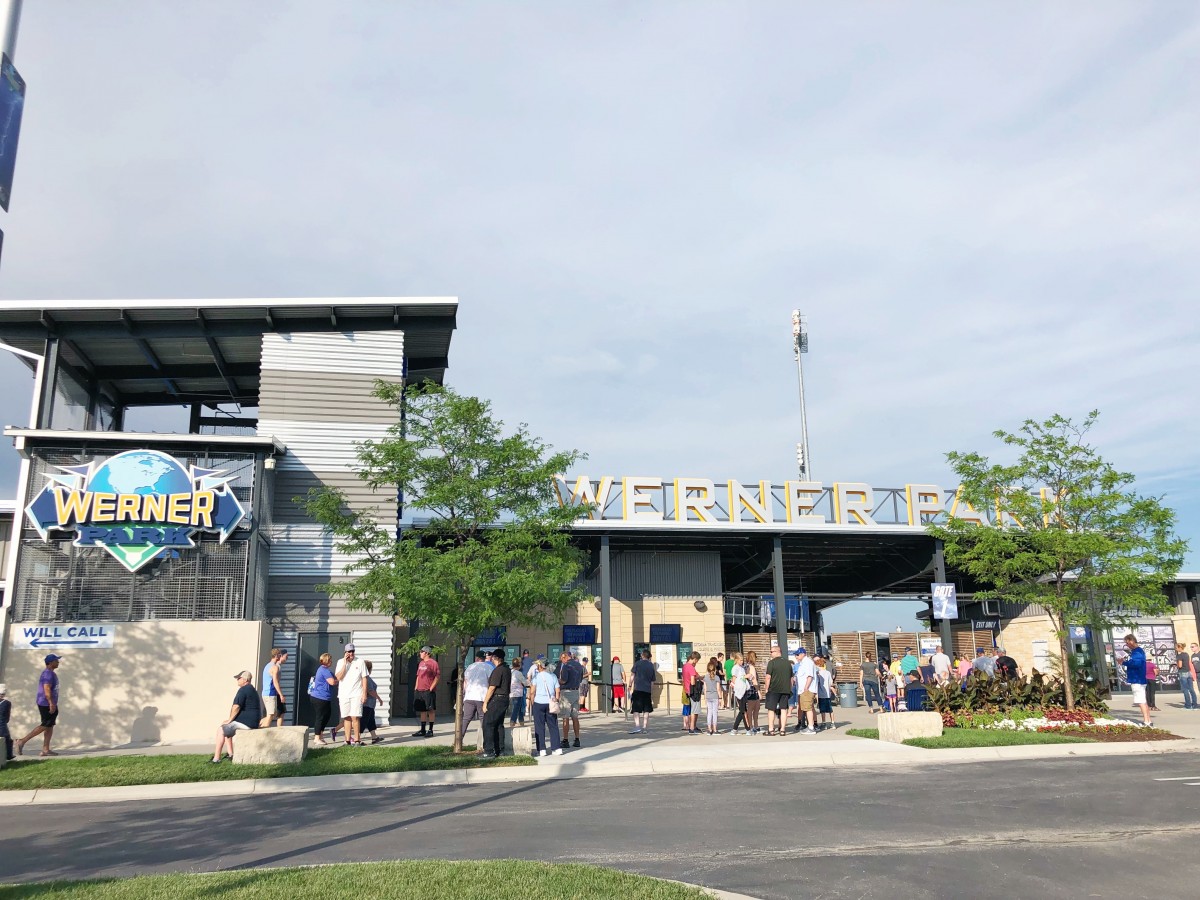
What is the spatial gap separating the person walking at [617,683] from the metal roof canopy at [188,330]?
9.88 meters

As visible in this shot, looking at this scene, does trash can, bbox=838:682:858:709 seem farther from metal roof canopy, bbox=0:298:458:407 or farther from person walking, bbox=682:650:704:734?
metal roof canopy, bbox=0:298:458:407

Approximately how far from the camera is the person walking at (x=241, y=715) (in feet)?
47.2

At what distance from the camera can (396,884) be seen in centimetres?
684

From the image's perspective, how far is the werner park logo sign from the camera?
18.7m

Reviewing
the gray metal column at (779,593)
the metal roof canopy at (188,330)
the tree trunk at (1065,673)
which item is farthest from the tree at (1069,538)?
the metal roof canopy at (188,330)

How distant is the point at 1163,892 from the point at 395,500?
60.1 ft

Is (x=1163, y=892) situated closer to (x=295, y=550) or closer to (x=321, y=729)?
(x=321, y=729)

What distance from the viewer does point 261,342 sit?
928 inches

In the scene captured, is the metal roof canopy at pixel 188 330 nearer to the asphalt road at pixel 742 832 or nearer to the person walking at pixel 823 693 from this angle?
the person walking at pixel 823 693

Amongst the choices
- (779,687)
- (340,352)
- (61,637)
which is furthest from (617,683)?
(61,637)

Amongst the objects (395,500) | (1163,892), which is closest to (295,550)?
(395,500)

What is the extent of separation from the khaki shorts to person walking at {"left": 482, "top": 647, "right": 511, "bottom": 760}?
1.25 meters

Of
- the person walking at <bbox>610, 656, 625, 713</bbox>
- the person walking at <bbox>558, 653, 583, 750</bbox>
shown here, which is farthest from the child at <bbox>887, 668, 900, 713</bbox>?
the person walking at <bbox>558, 653, 583, 750</bbox>

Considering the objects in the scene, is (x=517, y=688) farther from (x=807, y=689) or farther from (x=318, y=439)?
(x=318, y=439)
